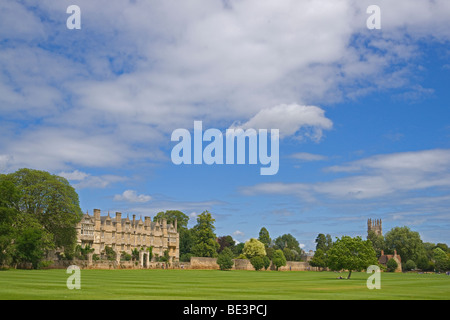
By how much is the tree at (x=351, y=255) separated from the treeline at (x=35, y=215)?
37701 millimetres

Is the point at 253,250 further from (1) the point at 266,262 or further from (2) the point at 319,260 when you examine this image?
(2) the point at 319,260

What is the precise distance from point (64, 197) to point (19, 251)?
1345 cm

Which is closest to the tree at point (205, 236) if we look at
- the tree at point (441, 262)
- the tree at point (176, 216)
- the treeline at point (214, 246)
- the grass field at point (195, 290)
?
the treeline at point (214, 246)

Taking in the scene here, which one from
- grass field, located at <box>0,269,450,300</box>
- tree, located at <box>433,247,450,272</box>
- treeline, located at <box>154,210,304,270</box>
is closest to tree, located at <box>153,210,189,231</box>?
treeline, located at <box>154,210,304,270</box>

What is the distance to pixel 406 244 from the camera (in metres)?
115

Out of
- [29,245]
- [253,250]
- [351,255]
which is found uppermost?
[29,245]

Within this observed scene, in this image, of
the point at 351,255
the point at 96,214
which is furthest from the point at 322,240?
the point at 351,255

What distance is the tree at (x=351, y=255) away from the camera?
167 feet

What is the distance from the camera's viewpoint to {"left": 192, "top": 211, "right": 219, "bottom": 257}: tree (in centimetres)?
10131

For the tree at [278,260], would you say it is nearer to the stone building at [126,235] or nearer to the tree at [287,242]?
the stone building at [126,235]

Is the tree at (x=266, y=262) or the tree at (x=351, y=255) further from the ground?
the tree at (x=351, y=255)

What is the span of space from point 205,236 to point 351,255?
53839 millimetres
